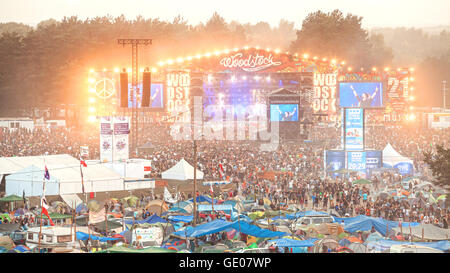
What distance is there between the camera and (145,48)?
72375 mm

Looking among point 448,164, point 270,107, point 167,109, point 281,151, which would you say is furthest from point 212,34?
point 448,164

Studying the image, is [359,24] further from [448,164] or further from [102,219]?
[102,219]

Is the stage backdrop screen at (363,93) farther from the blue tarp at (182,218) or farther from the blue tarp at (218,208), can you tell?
the blue tarp at (182,218)

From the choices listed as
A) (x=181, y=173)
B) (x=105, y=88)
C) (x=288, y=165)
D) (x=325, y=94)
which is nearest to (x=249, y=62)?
(x=325, y=94)

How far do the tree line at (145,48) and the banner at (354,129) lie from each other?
47.2m

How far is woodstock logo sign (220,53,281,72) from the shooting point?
54656mm

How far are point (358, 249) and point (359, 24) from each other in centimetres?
9420

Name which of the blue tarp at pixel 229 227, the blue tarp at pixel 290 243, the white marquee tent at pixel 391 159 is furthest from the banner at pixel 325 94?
the blue tarp at pixel 290 243

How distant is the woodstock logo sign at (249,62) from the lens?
54656 mm

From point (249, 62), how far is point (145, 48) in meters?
21.5

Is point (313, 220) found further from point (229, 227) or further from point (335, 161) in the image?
point (335, 161)

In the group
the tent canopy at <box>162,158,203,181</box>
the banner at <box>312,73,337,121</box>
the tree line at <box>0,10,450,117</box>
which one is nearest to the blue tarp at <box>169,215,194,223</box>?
the tent canopy at <box>162,158,203,181</box>

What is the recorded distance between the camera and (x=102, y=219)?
57.3 ft

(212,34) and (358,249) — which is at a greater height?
(212,34)
